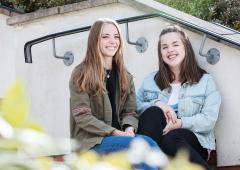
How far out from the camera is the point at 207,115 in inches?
159

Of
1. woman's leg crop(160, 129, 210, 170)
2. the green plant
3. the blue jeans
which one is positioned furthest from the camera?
the green plant

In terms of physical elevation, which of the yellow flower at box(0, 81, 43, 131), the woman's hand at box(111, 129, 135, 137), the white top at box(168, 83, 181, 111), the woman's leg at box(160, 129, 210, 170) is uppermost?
the yellow flower at box(0, 81, 43, 131)

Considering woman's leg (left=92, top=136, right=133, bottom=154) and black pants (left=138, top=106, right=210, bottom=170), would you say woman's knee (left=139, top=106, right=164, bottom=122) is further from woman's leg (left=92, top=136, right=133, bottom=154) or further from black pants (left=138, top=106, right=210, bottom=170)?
woman's leg (left=92, top=136, right=133, bottom=154)

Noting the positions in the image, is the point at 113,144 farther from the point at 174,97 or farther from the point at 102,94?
the point at 174,97

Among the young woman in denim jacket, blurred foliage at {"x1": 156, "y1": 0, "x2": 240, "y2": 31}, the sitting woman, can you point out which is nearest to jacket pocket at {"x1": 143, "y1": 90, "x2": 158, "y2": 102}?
the young woman in denim jacket

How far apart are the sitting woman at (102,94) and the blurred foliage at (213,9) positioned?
11.7 ft

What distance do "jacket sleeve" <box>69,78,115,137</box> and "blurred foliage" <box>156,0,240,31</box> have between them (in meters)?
3.85

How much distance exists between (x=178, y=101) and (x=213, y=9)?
3895 mm

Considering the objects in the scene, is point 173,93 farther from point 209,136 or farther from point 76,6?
point 76,6

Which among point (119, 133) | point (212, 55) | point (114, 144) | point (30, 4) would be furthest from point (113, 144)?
point (30, 4)

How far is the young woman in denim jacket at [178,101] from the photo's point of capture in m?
3.88

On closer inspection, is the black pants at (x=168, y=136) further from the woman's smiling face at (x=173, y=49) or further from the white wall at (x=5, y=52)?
the white wall at (x=5, y=52)

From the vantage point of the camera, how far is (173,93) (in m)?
4.18

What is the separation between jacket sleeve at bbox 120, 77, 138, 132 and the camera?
405cm
